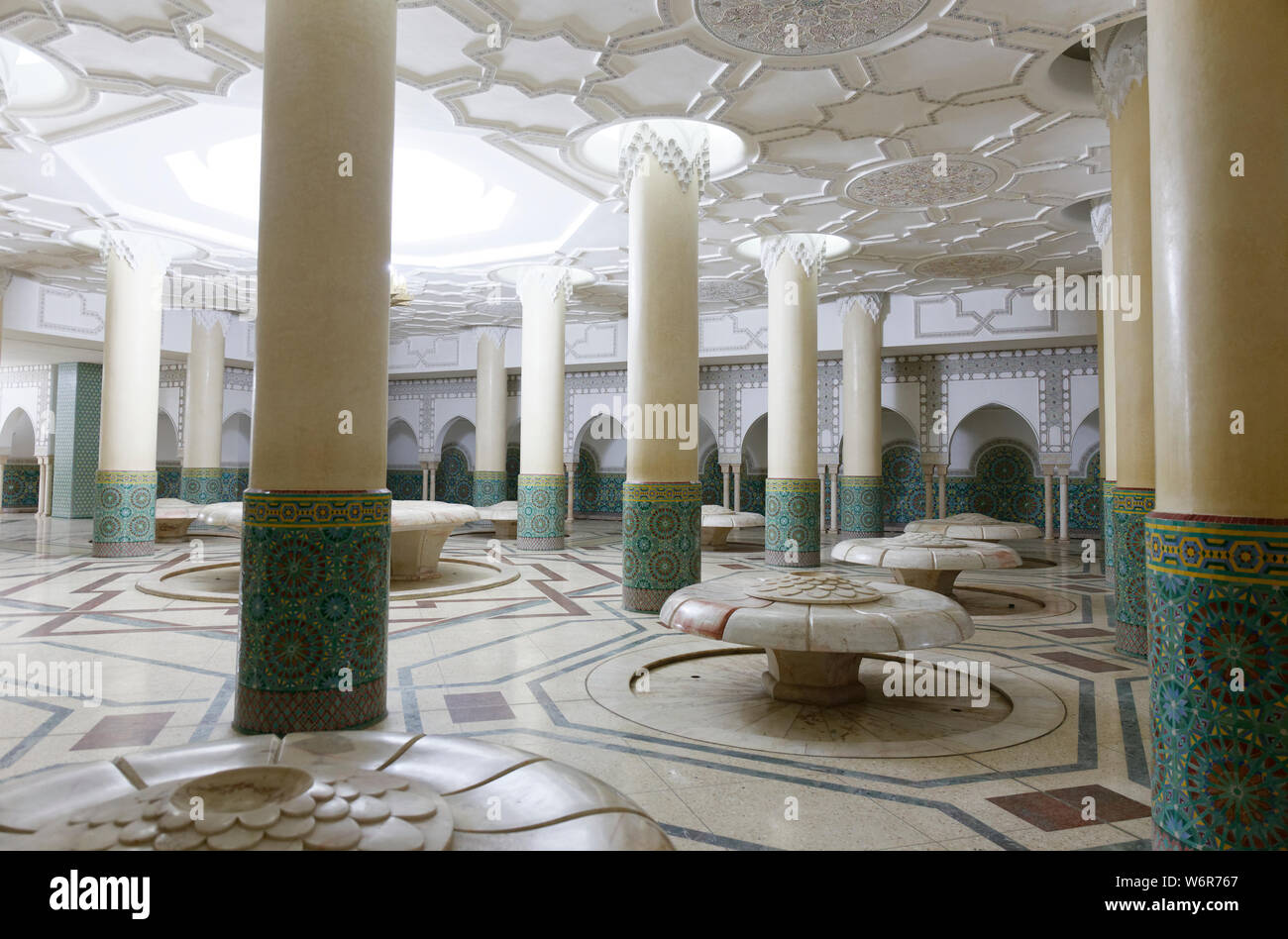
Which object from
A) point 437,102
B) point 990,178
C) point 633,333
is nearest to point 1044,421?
point 990,178

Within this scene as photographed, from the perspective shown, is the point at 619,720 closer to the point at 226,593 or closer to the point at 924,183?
the point at 226,593

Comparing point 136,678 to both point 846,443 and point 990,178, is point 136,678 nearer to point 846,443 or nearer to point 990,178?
point 990,178

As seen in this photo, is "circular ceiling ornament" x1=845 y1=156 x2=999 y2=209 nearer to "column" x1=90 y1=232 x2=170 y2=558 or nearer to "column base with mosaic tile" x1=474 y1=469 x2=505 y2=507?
"column" x1=90 y1=232 x2=170 y2=558

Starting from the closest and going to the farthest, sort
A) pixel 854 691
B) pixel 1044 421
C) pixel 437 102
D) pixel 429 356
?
1. pixel 854 691
2. pixel 437 102
3. pixel 1044 421
4. pixel 429 356

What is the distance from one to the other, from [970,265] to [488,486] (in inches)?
285

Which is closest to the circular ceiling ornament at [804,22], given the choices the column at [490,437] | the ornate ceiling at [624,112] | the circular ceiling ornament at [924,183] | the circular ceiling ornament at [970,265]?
the ornate ceiling at [624,112]

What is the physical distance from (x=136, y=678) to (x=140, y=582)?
9.75 feet

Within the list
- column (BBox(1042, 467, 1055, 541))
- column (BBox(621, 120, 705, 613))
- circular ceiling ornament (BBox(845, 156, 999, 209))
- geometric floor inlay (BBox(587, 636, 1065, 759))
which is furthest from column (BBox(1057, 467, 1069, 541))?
geometric floor inlay (BBox(587, 636, 1065, 759))

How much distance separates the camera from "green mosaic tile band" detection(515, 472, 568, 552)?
9523 mm

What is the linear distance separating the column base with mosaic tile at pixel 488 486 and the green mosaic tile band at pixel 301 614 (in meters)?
9.38

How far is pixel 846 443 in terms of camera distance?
35.4ft

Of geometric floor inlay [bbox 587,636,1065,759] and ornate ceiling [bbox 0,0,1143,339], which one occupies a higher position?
ornate ceiling [bbox 0,0,1143,339]

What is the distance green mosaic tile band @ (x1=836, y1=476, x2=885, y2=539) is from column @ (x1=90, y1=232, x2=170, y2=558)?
7808 mm
